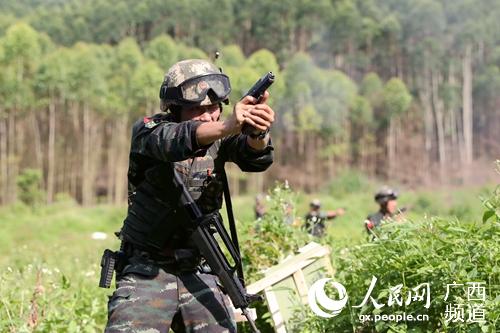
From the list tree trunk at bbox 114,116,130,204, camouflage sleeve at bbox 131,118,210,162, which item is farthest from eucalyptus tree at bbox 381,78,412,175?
camouflage sleeve at bbox 131,118,210,162

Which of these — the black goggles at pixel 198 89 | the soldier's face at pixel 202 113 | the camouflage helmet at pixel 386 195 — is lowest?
the camouflage helmet at pixel 386 195

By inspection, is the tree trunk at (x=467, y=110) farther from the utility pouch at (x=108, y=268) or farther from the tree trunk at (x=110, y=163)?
the utility pouch at (x=108, y=268)

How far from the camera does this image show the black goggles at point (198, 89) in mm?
3689

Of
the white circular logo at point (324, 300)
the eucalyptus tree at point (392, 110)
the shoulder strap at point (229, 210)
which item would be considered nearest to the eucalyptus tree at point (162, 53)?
the eucalyptus tree at point (392, 110)

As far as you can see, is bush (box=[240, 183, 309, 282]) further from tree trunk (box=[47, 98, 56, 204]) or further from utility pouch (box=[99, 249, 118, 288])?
tree trunk (box=[47, 98, 56, 204])

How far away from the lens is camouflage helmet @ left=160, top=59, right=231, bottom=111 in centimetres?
370

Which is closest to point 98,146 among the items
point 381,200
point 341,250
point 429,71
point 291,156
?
point 291,156

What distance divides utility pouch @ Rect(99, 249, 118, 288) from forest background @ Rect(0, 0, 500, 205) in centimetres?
3125

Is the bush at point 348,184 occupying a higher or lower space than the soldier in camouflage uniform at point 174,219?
lower

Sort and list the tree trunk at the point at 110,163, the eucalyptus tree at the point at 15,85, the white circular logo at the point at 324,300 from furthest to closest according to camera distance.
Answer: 1. the tree trunk at the point at 110,163
2. the eucalyptus tree at the point at 15,85
3. the white circular logo at the point at 324,300

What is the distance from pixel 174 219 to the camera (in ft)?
12.2

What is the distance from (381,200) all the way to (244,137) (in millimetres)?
5711

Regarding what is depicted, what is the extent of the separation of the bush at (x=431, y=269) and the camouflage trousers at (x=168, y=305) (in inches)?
35.7

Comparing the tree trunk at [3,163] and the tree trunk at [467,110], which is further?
the tree trunk at [467,110]
